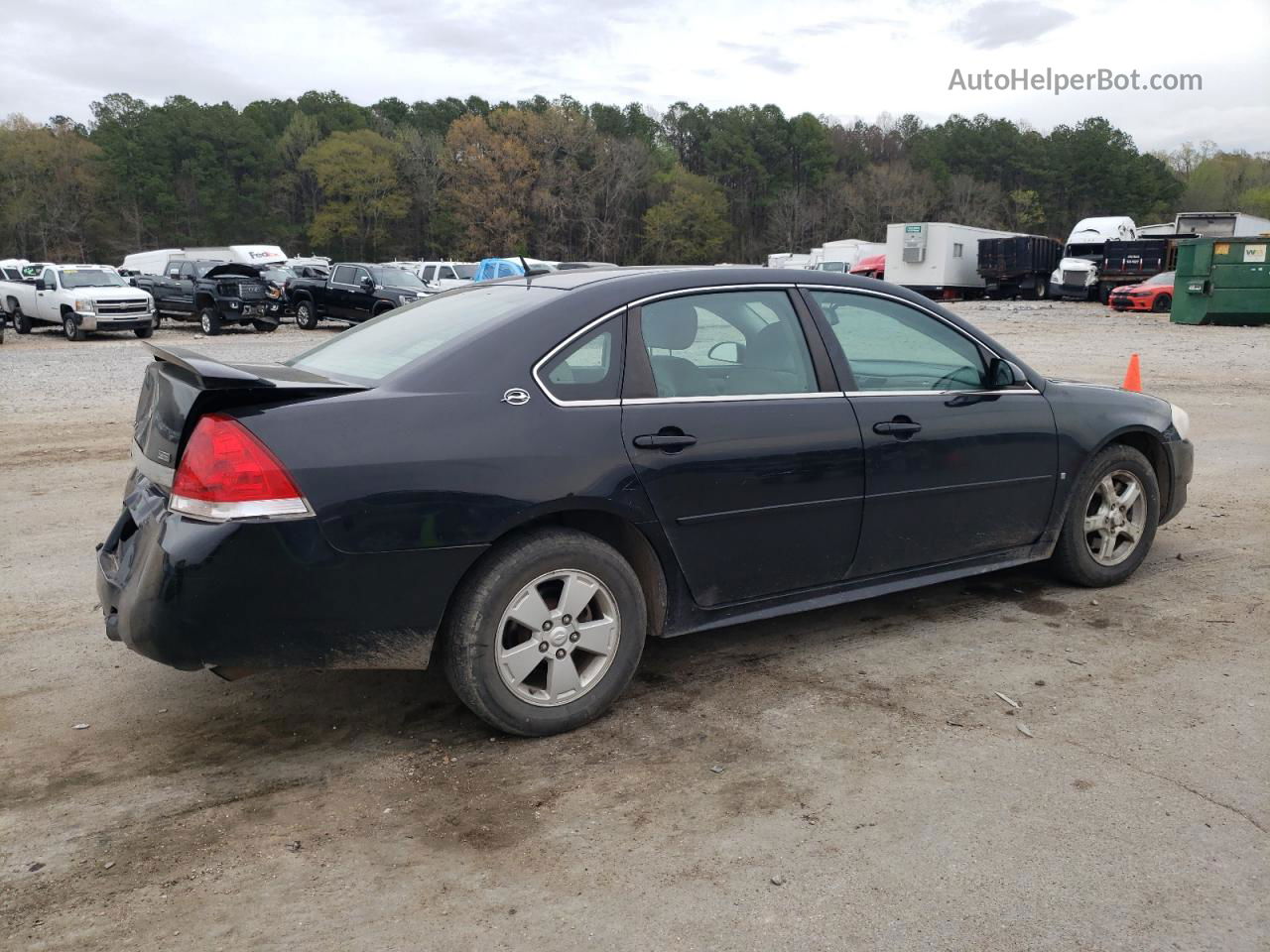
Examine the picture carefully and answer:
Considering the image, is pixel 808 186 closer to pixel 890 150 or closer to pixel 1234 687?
pixel 890 150

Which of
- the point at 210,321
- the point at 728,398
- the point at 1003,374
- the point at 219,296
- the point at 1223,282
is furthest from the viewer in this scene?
the point at 1223,282

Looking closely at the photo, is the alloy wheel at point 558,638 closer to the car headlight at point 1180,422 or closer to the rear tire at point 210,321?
the car headlight at point 1180,422

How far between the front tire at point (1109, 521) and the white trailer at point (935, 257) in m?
38.9

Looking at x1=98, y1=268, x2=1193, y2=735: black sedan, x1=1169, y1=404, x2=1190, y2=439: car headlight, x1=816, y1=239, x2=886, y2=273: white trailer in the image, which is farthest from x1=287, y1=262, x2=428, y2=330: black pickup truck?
x1=816, y1=239, x2=886, y2=273: white trailer

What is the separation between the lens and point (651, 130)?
11762 centimetres

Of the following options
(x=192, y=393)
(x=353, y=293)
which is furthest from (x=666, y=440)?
(x=353, y=293)

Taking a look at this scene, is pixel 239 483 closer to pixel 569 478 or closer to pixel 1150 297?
pixel 569 478

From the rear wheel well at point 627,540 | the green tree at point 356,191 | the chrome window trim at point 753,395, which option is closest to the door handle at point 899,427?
the chrome window trim at point 753,395

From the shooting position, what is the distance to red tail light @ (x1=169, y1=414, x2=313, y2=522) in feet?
10.5

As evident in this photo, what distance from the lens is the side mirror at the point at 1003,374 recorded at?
15.9 ft

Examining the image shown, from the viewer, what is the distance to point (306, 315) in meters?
27.9

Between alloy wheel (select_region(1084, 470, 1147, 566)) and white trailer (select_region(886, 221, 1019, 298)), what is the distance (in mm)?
38958

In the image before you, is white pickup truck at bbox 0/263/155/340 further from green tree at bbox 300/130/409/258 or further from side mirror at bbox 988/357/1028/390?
green tree at bbox 300/130/409/258

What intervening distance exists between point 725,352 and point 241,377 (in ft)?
5.97
